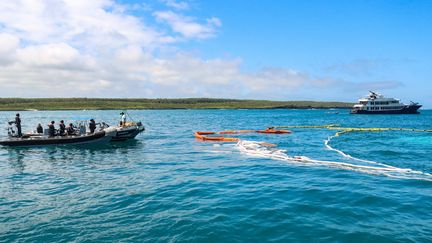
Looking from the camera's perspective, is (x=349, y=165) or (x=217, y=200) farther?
→ (x=349, y=165)

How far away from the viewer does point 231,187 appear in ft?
59.2

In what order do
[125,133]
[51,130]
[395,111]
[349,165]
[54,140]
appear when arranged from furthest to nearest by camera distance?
1. [395,111]
2. [125,133]
3. [51,130]
4. [54,140]
5. [349,165]

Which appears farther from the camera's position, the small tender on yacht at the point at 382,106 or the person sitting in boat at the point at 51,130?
the small tender on yacht at the point at 382,106

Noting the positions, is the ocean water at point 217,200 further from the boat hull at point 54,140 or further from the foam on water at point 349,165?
the boat hull at point 54,140

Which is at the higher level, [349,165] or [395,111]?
[395,111]

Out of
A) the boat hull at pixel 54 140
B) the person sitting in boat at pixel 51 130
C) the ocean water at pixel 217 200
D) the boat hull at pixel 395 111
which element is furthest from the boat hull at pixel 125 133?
the boat hull at pixel 395 111

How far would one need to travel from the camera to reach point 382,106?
124 metres

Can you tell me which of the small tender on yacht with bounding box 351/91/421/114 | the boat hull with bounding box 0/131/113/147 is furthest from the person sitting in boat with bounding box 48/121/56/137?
the small tender on yacht with bounding box 351/91/421/114


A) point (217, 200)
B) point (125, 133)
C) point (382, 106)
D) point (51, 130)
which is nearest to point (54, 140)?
point (51, 130)

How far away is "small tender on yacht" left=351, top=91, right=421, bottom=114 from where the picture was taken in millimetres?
123688

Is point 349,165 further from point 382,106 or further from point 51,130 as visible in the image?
point 382,106

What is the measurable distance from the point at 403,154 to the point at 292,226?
21.6 meters

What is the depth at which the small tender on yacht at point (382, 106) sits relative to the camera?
123688mm

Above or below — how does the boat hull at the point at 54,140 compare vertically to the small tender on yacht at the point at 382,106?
below
